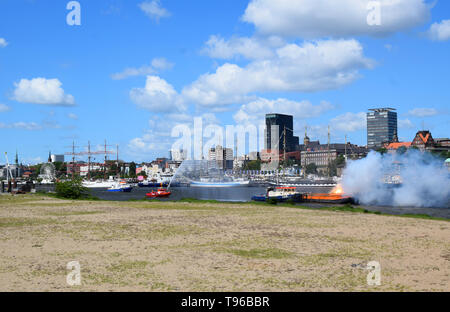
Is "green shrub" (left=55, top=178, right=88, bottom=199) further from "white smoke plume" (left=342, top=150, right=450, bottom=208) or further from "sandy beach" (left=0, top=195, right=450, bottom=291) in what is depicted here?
"white smoke plume" (left=342, top=150, right=450, bottom=208)

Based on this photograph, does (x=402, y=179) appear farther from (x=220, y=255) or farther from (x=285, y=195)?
(x=220, y=255)

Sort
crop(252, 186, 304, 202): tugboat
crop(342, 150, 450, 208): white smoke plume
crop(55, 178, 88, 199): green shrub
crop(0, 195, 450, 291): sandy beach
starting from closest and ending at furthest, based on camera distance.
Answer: crop(0, 195, 450, 291): sandy beach, crop(342, 150, 450, 208): white smoke plume, crop(55, 178, 88, 199): green shrub, crop(252, 186, 304, 202): tugboat

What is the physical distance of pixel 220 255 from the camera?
72.1 ft

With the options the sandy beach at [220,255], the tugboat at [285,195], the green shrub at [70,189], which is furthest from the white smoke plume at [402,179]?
the green shrub at [70,189]

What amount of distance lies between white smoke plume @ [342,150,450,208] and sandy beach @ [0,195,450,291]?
143ft

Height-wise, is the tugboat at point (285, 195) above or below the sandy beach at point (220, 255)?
below

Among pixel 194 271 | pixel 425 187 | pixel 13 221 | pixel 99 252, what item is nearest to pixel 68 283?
pixel 194 271

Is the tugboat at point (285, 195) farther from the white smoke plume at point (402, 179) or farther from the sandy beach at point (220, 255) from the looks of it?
the sandy beach at point (220, 255)

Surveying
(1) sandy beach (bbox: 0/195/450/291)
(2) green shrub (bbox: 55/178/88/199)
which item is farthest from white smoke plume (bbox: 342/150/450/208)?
(2) green shrub (bbox: 55/178/88/199)

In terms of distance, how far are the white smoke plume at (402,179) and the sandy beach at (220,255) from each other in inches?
1714

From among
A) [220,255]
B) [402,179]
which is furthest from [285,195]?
[220,255]

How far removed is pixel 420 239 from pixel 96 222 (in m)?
23.6

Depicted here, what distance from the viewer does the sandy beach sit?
16.5 meters

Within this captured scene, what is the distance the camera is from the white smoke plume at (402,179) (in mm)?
77250
